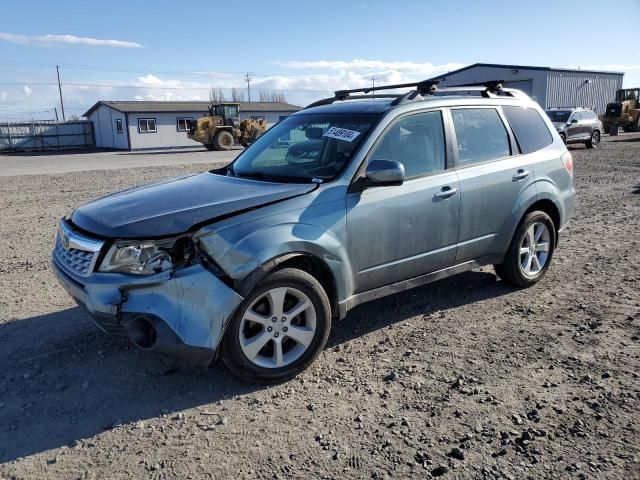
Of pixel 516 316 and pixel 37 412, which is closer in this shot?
pixel 37 412

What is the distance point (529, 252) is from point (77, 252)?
4106 millimetres

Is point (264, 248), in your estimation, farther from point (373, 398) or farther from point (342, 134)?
point (342, 134)

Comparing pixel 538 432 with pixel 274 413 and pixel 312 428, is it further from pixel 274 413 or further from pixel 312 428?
pixel 274 413

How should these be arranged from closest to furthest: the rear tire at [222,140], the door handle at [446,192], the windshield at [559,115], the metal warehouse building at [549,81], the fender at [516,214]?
the door handle at [446,192] → the fender at [516,214] → the windshield at [559,115] → the rear tire at [222,140] → the metal warehouse building at [549,81]

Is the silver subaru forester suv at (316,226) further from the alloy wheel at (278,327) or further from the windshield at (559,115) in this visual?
the windshield at (559,115)

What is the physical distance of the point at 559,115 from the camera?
23844mm

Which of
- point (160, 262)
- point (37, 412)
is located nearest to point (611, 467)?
point (160, 262)

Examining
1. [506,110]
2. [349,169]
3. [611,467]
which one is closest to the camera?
[611,467]

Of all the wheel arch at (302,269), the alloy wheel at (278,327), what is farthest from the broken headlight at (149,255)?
the alloy wheel at (278,327)

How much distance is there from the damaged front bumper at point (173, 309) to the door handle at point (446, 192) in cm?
195

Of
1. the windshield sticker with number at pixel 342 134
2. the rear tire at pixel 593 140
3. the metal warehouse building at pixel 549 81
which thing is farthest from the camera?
the metal warehouse building at pixel 549 81

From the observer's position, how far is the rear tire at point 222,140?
33000 millimetres

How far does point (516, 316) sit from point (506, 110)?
1.97 meters

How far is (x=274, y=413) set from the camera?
329 centimetres
